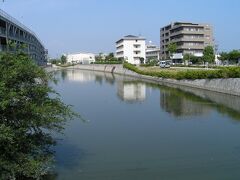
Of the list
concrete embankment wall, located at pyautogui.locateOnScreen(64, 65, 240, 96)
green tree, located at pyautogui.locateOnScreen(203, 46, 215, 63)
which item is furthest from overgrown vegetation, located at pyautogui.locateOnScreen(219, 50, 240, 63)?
concrete embankment wall, located at pyautogui.locateOnScreen(64, 65, 240, 96)

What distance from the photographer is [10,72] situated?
1297 cm

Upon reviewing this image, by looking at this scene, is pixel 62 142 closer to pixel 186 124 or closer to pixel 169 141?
pixel 169 141

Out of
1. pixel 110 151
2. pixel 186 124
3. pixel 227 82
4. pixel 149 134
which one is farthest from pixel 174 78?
pixel 110 151

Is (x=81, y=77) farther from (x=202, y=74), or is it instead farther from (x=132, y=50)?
(x=202, y=74)

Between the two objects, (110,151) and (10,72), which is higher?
(10,72)

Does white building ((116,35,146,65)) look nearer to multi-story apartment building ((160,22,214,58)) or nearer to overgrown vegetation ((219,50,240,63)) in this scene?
multi-story apartment building ((160,22,214,58))

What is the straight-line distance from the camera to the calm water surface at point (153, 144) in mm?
15641

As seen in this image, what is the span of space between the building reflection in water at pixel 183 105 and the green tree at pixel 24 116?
62.2 feet

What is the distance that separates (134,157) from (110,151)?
1.59 meters

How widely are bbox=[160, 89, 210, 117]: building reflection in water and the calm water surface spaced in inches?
3.2

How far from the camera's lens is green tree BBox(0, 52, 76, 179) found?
12430 millimetres

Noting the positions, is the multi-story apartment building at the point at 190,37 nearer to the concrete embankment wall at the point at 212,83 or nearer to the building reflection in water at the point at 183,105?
the concrete embankment wall at the point at 212,83

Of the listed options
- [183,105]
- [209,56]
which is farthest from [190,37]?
[183,105]

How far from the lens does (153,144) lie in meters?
20.8
